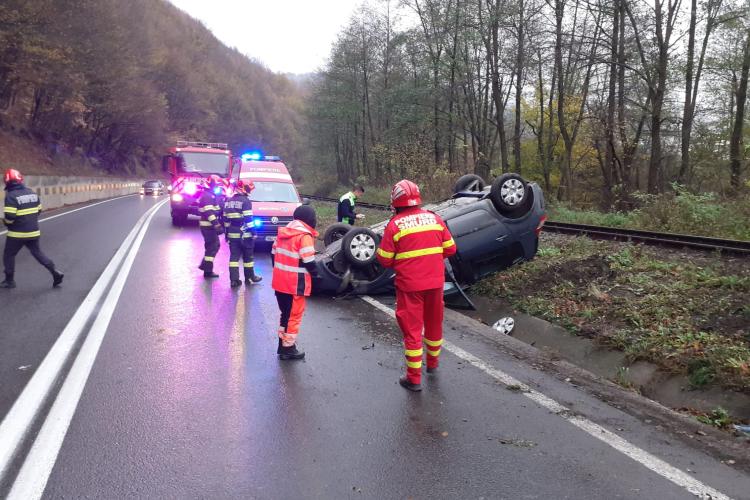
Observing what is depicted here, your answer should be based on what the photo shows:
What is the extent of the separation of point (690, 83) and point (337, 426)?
2162 centimetres

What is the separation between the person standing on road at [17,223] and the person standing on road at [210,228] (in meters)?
2.09

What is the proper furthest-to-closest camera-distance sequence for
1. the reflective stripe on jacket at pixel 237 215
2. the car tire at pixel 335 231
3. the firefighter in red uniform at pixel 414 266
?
the car tire at pixel 335 231
the reflective stripe on jacket at pixel 237 215
the firefighter in red uniform at pixel 414 266

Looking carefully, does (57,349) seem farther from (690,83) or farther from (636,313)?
(690,83)

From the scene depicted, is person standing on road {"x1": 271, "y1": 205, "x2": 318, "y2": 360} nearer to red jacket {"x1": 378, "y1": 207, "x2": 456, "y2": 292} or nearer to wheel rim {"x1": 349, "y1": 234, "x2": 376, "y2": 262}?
red jacket {"x1": 378, "y1": 207, "x2": 456, "y2": 292}

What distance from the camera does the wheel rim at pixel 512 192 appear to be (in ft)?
25.0

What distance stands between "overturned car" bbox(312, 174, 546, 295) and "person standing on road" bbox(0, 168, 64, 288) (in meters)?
4.04

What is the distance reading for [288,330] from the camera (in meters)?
5.11

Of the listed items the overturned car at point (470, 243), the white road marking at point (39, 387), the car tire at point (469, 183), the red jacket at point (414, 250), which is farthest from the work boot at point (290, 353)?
the car tire at point (469, 183)

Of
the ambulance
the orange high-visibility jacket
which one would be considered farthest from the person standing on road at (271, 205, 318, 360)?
the ambulance

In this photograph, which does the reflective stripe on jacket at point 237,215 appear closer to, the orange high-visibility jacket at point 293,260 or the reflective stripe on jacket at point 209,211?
the reflective stripe on jacket at point 209,211

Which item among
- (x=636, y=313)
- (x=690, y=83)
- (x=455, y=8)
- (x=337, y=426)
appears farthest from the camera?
(x=455, y=8)

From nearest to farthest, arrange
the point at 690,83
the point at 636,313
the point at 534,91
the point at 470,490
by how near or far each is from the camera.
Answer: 1. the point at 470,490
2. the point at 636,313
3. the point at 690,83
4. the point at 534,91

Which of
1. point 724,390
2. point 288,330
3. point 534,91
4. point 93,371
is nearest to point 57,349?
point 93,371

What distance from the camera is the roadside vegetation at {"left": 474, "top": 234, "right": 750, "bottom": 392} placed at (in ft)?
15.9
